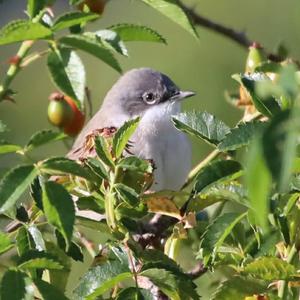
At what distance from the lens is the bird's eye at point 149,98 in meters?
5.04

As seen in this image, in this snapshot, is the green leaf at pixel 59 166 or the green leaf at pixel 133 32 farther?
the green leaf at pixel 133 32

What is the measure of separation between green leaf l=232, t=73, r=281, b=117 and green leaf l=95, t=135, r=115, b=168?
30 cm

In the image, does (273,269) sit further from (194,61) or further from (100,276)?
(194,61)

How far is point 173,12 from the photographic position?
2107 millimetres

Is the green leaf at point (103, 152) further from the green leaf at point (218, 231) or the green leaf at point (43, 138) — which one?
the green leaf at point (218, 231)

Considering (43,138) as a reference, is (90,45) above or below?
above

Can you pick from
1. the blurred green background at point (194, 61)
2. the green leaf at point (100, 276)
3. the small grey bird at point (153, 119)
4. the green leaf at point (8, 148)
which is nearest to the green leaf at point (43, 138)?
the green leaf at point (8, 148)

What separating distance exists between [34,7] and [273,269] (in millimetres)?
731

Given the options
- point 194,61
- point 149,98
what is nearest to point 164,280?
point 149,98

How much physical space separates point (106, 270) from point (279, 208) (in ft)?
Result: 1.15

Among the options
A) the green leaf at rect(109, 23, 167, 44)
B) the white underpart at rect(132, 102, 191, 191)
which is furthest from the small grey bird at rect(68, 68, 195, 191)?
the green leaf at rect(109, 23, 167, 44)

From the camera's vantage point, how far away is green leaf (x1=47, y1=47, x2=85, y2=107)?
1991mm

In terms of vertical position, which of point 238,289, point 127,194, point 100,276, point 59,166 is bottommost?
point 238,289

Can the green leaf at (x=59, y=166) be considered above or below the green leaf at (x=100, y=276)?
above
